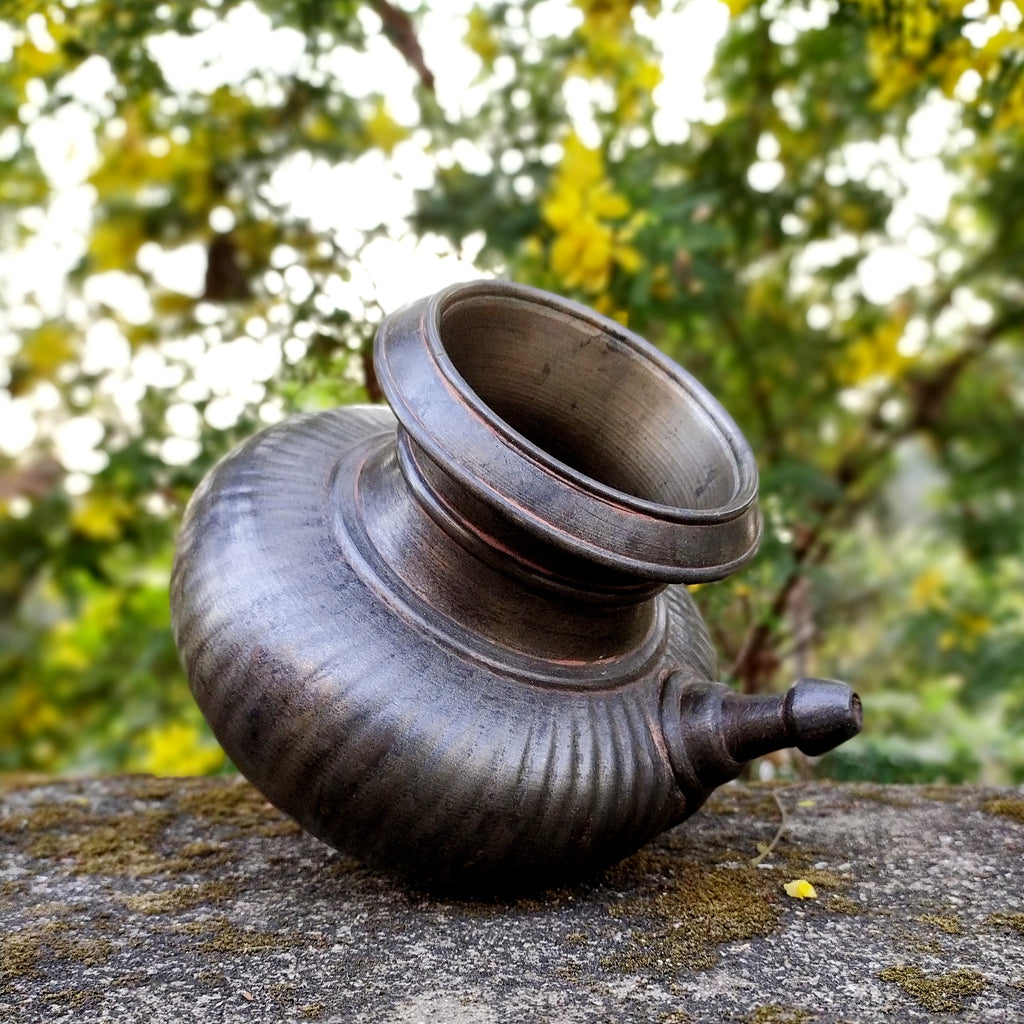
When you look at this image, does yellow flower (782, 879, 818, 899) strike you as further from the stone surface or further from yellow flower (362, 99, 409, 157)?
yellow flower (362, 99, 409, 157)

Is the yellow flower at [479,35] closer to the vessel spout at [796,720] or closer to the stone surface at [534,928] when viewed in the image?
the stone surface at [534,928]

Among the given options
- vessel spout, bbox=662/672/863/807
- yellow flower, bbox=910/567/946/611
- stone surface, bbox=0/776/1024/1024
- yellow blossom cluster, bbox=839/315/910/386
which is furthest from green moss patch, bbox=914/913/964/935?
yellow flower, bbox=910/567/946/611

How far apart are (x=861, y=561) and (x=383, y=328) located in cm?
494

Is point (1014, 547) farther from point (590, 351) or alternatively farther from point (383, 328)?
point (383, 328)

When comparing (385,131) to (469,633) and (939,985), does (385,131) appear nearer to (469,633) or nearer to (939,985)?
(469,633)

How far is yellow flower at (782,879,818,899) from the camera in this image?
1.75m

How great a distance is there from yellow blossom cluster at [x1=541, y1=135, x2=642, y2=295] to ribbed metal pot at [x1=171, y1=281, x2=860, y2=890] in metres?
1.01

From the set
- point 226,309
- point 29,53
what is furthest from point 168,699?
point 29,53

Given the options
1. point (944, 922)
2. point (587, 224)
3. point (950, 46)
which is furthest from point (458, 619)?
point (950, 46)

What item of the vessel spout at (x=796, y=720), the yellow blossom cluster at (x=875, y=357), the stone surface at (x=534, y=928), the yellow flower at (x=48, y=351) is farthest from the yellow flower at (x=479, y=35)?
the vessel spout at (x=796, y=720)

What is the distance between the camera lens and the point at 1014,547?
4.63m

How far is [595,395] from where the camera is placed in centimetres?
189

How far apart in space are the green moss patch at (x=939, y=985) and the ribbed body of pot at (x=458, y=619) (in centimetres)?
37

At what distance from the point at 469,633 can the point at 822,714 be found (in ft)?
1.66
